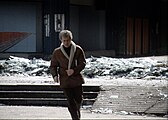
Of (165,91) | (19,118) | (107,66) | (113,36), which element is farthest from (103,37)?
(19,118)

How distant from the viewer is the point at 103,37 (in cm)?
3331

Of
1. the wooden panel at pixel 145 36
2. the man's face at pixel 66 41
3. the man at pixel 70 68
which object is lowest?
the wooden panel at pixel 145 36

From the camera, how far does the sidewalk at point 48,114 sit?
1016 cm

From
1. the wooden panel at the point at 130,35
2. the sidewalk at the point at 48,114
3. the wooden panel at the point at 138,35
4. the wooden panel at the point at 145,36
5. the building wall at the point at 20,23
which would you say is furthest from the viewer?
the wooden panel at the point at 145,36

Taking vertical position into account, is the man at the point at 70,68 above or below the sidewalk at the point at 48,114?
above

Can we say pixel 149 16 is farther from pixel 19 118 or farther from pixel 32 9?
pixel 19 118

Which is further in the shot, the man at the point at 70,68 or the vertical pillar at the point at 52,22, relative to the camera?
the vertical pillar at the point at 52,22

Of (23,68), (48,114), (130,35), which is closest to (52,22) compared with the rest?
(130,35)

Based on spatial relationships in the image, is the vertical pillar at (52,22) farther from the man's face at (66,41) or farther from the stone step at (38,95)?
the man's face at (66,41)

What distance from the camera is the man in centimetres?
865

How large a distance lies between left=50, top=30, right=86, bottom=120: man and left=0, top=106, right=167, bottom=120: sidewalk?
1.37 metres

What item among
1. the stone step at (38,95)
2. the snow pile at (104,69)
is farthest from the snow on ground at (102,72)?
the stone step at (38,95)

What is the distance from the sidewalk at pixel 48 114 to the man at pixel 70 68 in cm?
137

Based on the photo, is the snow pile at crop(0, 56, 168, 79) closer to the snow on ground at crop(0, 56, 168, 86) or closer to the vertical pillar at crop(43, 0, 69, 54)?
the snow on ground at crop(0, 56, 168, 86)
